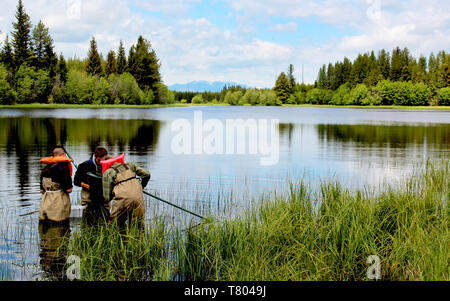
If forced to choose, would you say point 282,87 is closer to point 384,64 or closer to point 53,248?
point 384,64

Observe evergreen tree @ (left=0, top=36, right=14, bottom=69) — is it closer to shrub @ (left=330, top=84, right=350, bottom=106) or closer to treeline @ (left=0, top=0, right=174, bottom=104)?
treeline @ (left=0, top=0, right=174, bottom=104)

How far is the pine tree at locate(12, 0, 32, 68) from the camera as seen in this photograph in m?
102

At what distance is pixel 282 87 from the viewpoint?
7564 inches

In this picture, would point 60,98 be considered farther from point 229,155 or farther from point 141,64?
point 229,155

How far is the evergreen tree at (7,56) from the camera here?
102m

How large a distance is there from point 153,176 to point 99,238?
33.2 ft

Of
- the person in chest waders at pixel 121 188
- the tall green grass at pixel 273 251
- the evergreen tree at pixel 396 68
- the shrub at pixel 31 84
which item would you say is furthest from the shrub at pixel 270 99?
the tall green grass at pixel 273 251

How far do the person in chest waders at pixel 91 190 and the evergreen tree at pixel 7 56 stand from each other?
341 ft

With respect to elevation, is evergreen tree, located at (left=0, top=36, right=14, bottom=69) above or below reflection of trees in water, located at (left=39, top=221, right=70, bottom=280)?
above

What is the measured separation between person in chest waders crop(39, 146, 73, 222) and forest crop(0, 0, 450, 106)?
292 feet

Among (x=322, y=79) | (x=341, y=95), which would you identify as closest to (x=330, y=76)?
(x=322, y=79)

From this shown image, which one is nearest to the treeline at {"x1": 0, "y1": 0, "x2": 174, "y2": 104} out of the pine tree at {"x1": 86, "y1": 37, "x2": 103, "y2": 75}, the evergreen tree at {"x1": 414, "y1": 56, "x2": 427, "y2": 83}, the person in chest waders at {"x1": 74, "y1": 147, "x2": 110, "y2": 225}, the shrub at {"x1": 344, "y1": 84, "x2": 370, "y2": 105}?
the pine tree at {"x1": 86, "y1": 37, "x2": 103, "y2": 75}

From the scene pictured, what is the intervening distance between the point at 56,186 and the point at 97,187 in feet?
3.35
